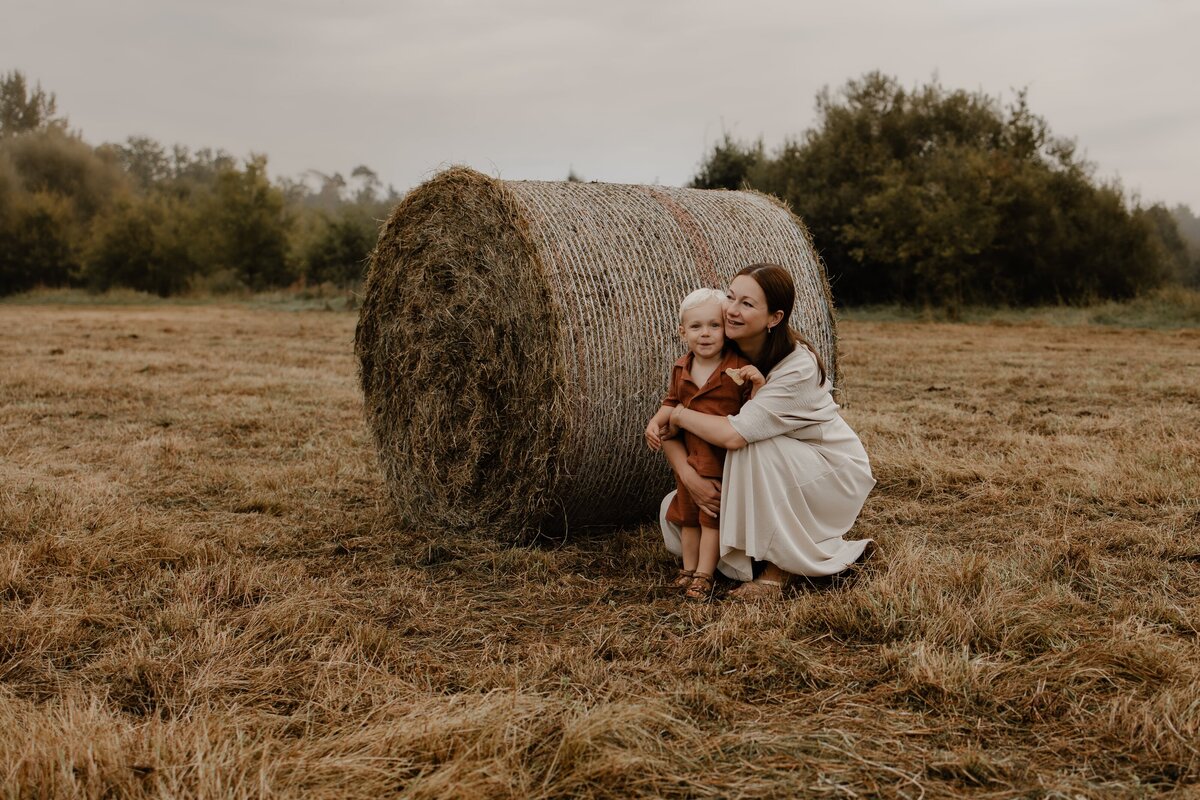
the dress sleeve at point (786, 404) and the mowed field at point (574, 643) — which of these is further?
the dress sleeve at point (786, 404)

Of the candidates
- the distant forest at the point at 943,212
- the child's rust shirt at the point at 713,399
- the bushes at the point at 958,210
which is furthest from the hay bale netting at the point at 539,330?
the bushes at the point at 958,210

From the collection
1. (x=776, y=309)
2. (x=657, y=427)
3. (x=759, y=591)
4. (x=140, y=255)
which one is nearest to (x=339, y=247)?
(x=140, y=255)

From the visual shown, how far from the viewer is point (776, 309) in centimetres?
414

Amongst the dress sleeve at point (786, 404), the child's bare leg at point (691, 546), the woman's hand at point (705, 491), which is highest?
the dress sleeve at point (786, 404)

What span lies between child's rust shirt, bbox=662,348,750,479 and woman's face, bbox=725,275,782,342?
0.14 meters

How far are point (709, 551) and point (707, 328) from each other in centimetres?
92

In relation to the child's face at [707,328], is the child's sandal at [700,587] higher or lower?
lower

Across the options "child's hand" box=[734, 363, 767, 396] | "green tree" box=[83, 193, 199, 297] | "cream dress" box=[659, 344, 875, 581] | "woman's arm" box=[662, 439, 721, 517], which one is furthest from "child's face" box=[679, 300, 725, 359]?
"green tree" box=[83, 193, 199, 297]

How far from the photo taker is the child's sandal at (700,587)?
4062 mm

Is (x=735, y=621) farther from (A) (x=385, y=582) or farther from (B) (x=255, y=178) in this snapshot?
(B) (x=255, y=178)

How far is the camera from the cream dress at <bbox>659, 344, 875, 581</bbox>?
404 centimetres

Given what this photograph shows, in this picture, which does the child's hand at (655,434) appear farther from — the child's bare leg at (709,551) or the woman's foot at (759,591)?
the woman's foot at (759,591)

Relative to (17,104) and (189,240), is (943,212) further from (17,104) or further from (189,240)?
(17,104)

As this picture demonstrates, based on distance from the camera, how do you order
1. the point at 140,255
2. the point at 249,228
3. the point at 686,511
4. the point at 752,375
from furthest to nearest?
1. the point at 140,255
2. the point at 249,228
3. the point at 686,511
4. the point at 752,375
